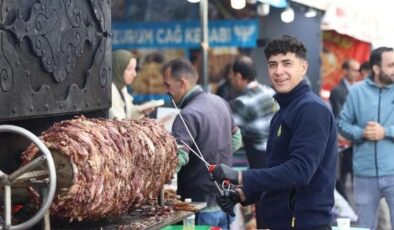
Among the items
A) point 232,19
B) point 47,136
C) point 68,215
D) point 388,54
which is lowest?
point 68,215

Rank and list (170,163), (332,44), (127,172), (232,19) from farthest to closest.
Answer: (332,44), (232,19), (170,163), (127,172)

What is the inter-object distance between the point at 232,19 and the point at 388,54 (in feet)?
15.4

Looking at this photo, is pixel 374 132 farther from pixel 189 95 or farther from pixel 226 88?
pixel 226 88

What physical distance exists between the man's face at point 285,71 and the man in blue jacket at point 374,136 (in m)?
2.81

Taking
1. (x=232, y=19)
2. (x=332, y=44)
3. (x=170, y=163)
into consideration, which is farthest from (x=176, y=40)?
(x=170, y=163)

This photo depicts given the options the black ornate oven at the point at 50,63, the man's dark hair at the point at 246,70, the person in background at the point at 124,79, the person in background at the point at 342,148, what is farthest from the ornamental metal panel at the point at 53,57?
the person in background at the point at 342,148

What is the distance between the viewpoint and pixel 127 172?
15.1 feet

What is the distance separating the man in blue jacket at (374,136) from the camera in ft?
25.9

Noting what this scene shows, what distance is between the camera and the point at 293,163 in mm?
5004

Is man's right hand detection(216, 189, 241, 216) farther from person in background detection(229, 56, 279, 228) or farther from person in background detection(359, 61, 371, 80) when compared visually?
person in background detection(359, 61, 371, 80)

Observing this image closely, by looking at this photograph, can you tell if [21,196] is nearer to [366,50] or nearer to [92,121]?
[92,121]

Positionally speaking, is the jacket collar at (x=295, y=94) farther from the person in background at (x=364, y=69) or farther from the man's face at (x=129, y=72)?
the person in background at (x=364, y=69)

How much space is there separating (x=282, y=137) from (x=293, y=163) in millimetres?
262

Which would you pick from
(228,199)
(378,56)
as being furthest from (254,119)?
(228,199)
